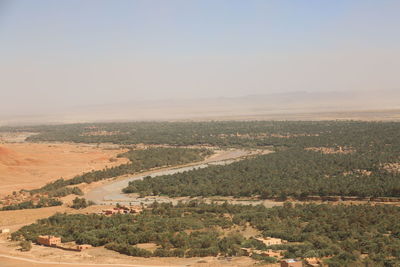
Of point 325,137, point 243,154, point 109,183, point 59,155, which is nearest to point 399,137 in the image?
point 325,137

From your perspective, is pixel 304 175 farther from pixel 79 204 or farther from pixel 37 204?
pixel 37 204

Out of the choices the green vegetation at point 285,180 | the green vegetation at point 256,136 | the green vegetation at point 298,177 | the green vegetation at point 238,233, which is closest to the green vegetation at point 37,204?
the green vegetation at point 238,233

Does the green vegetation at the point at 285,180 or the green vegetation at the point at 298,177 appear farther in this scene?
the green vegetation at the point at 298,177

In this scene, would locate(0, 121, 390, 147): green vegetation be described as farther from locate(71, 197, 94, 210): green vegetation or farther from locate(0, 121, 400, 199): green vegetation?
locate(71, 197, 94, 210): green vegetation

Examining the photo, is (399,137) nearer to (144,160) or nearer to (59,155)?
(144,160)

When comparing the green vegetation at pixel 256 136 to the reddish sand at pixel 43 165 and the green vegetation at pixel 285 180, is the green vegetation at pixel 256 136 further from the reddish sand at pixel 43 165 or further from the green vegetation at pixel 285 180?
the reddish sand at pixel 43 165

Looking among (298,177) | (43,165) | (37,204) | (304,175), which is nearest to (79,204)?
(37,204)
